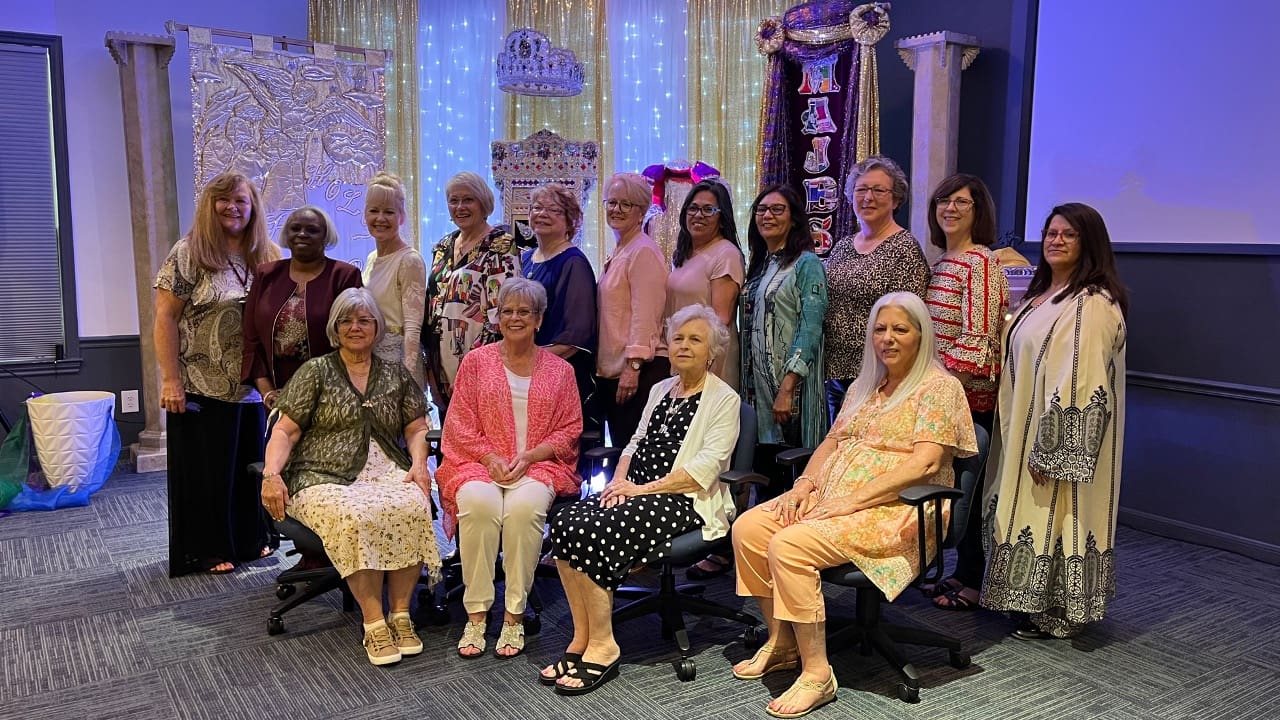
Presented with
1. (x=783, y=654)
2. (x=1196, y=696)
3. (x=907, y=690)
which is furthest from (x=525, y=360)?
(x=1196, y=696)

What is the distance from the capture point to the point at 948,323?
10.7ft

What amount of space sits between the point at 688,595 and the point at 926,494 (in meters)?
1.00

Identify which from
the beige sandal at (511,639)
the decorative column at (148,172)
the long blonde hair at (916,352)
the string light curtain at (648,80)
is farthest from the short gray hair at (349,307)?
the string light curtain at (648,80)

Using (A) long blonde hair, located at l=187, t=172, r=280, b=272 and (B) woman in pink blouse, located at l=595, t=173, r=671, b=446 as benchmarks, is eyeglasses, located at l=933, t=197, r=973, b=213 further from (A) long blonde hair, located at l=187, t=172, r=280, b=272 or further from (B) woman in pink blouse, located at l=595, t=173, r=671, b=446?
(A) long blonde hair, located at l=187, t=172, r=280, b=272

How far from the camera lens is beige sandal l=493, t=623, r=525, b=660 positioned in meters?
3.00

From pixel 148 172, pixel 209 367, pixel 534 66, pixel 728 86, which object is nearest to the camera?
pixel 209 367

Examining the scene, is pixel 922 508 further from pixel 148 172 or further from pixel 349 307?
pixel 148 172

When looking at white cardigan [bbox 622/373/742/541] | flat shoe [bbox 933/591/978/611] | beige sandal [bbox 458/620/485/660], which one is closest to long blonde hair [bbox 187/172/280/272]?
beige sandal [bbox 458/620/485/660]

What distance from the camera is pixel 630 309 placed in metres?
3.65

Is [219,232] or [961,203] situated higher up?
[961,203]

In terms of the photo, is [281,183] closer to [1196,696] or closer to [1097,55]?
[1097,55]

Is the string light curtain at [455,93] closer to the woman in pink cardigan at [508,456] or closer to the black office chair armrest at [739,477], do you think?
the woman in pink cardigan at [508,456]

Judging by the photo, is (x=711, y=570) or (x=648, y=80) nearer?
(x=711, y=570)

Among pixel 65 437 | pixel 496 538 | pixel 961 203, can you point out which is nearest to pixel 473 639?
pixel 496 538
